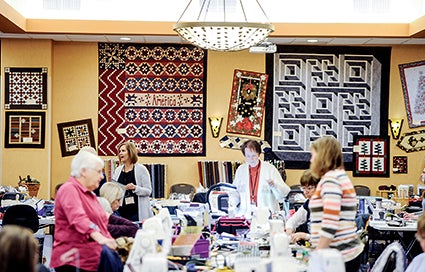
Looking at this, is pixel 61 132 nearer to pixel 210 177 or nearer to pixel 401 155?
pixel 210 177

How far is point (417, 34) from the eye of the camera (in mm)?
10250

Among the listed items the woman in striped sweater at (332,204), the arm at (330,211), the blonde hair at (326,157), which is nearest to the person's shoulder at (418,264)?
the woman in striped sweater at (332,204)

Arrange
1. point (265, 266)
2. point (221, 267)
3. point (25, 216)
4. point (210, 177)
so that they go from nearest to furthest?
point (265, 266) → point (221, 267) → point (25, 216) → point (210, 177)

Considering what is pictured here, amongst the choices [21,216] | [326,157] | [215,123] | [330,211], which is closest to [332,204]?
[330,211]

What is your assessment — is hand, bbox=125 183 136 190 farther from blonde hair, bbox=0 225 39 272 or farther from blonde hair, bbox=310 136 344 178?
blonde hair, bbox=0 225 39 272

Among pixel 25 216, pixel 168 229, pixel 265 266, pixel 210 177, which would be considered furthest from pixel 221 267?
pixel 210 177

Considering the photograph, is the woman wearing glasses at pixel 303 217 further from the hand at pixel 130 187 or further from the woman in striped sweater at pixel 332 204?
the hand at pixel 130 187

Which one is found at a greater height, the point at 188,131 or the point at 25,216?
the point at 188,131

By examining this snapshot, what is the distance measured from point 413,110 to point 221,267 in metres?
7.65

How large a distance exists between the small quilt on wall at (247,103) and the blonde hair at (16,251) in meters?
8.67

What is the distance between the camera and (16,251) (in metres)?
2.86

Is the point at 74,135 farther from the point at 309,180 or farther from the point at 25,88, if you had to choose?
the point at 309,180

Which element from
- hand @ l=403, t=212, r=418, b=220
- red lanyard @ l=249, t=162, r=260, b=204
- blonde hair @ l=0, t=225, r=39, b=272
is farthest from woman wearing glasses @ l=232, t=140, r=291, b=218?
blonde hair @ l=0, t=225, r=39, b=272

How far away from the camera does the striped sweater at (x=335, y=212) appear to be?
13.6 ft
